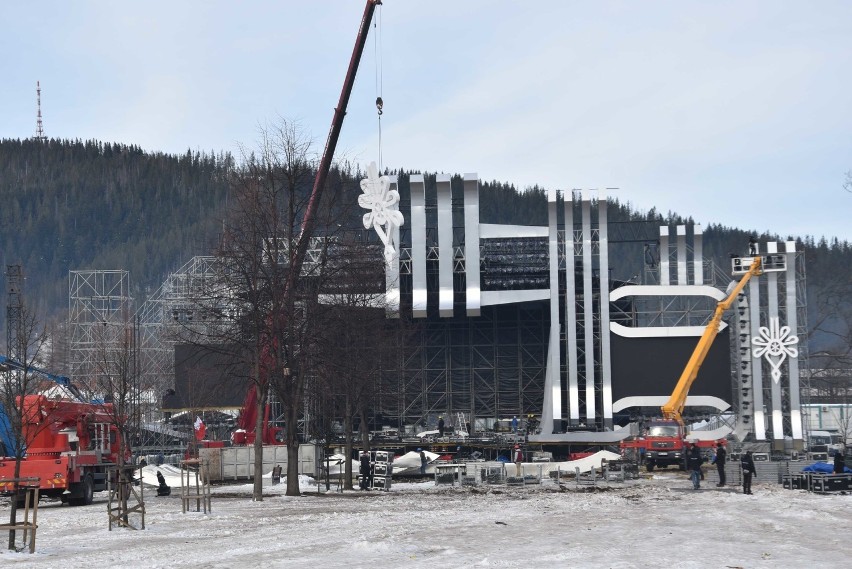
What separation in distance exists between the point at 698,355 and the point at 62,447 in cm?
3968

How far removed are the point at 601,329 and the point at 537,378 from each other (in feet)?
44.2

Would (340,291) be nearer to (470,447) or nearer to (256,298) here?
(256,298)

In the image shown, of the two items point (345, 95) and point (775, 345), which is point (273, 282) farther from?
point (775, 345)

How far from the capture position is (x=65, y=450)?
41125 mm

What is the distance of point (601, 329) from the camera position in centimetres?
7594

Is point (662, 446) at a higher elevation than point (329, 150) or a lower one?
lower

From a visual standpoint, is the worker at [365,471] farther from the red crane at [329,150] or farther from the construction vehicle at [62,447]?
the construction vehicle at [62,447]

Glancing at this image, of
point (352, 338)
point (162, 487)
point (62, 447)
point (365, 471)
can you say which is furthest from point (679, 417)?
point (62, 447)

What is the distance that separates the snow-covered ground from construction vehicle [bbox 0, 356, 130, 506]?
1215 millimetres

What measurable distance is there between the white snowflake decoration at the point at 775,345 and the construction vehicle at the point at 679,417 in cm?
318

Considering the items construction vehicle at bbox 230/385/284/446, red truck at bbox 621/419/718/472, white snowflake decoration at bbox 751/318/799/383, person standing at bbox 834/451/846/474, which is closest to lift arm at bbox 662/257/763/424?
white snowflake decoration at bbox 751/318/799/383

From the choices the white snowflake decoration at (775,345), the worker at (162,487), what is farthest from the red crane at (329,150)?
the white snowflake decoration at (775,345)

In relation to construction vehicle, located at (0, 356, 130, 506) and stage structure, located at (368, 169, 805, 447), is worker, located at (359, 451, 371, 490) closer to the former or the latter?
construction vehicle, located at (0, 356, 130, 506)

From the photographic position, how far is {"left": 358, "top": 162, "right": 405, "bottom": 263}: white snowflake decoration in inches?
2948
